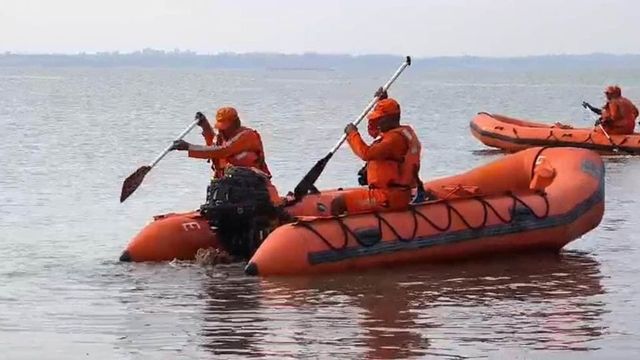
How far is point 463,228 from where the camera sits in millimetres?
11172

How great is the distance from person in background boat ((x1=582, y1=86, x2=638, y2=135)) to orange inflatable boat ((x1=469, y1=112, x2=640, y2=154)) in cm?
16

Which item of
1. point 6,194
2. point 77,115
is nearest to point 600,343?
point 6,194

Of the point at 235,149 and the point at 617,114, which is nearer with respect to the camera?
the point at 235,149

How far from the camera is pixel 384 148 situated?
36.1 ft

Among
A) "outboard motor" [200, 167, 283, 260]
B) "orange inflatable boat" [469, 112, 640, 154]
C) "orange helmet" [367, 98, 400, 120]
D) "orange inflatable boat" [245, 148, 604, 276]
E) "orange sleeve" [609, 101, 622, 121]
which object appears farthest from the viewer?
"orange inflatable boat" [469, 112, 640, 154]

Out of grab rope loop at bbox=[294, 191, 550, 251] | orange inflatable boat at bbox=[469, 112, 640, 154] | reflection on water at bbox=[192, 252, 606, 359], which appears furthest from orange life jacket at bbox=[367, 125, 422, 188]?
orange inflatable boat at bbox=[469, 112, 640, 154]

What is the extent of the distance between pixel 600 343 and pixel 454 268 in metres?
3.14

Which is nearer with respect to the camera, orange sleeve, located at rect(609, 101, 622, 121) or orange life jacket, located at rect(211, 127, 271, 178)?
orange life jacket, located at rect(211, 127, 271, 178)

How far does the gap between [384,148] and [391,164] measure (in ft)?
0.55

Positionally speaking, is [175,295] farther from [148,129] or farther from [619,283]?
[148,129]

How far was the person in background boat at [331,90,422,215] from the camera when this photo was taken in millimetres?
11016

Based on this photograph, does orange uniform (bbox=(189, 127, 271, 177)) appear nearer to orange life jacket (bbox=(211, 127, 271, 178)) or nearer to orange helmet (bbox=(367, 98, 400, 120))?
orange life jacket (bbox=(211, 127, 271, 178))

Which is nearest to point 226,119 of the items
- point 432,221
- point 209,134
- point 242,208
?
point 209,134

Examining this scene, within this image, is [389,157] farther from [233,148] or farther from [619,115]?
[619,115]
